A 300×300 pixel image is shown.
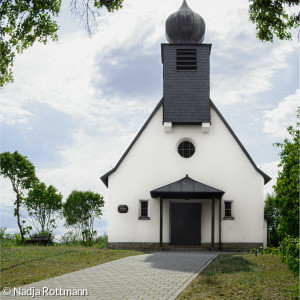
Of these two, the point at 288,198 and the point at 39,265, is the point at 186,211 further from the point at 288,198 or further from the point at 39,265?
the point at 39,265

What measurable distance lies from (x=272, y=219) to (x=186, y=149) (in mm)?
9132

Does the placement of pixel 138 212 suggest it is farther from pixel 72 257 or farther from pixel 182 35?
pixel 182 35

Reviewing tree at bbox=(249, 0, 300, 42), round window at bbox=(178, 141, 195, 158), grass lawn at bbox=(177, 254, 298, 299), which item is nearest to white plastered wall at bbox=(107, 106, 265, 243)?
round window at bbox=(178, 141, 195, 158)

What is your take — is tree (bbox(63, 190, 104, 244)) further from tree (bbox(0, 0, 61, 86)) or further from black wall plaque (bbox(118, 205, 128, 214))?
tree (bbox(0, 0, 61, 86))

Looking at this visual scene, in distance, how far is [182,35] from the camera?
26156 millimetres

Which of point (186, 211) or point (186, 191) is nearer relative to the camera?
point (186, 191)

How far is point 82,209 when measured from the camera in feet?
92.9

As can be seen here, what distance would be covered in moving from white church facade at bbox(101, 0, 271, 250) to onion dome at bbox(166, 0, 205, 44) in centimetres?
379

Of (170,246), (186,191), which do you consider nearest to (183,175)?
(186,191)


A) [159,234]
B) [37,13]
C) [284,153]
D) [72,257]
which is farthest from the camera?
[159,234]

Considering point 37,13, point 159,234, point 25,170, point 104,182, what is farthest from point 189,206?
point 37,13

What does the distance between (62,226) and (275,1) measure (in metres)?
22.0

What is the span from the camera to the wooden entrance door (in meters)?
23.5

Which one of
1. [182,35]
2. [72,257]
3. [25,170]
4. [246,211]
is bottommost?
[72,257]
